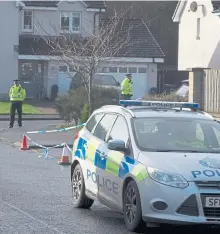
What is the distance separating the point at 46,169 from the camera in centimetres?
1647

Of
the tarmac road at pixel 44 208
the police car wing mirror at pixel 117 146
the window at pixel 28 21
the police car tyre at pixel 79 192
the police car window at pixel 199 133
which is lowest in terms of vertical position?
the tarmac road at pixel 44 208

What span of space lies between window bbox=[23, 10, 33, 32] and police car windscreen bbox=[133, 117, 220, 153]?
125 ft

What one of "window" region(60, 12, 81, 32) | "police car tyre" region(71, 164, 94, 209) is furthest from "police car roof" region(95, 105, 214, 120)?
"window" region(60, 12, 81, 32)

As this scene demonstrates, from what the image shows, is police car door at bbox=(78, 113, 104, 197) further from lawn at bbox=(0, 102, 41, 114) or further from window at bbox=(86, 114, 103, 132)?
lawn at bbox=(0, 102, 41, 114)

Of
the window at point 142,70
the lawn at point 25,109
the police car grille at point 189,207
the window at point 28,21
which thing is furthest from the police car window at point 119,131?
the window at point 28,21

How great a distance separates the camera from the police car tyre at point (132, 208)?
9.30m

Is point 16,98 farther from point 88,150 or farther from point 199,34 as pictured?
point 199,34

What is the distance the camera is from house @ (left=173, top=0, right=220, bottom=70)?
1730 inches

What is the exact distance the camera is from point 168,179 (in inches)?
357

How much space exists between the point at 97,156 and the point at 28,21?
126ft

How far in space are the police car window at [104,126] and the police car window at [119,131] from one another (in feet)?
0.62

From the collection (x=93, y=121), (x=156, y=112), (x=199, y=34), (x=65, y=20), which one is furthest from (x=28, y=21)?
(x=156, y=112)

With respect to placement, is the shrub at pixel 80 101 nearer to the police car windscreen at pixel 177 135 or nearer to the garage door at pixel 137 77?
the police car windscreen at pixel 177 135

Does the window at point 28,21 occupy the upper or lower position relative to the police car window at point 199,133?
upper
